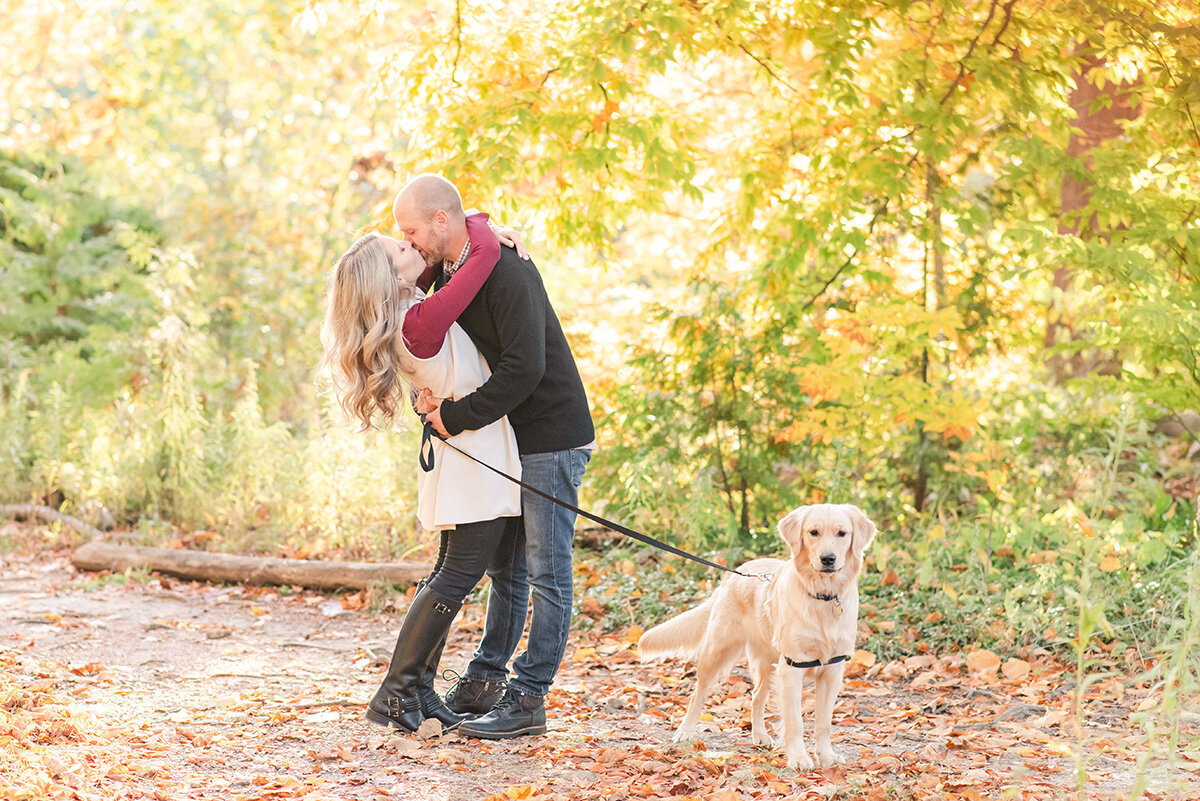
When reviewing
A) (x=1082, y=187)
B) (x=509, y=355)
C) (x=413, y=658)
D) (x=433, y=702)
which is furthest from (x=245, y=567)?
(x=1082, y=187)

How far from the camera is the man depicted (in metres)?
3.54

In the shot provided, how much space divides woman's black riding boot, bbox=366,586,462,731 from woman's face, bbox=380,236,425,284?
3.71 ft

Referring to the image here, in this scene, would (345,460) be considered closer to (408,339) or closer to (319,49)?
(408,339)

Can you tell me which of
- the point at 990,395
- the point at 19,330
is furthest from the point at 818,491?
the point at 19,330

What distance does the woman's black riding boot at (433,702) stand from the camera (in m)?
3.83

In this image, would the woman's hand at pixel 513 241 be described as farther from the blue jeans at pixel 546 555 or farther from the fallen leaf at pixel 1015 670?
the fallen leaf at pixel 1015 670

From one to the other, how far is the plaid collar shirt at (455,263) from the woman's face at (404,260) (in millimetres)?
81

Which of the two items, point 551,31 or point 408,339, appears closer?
point 408,339

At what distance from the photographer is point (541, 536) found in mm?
3707

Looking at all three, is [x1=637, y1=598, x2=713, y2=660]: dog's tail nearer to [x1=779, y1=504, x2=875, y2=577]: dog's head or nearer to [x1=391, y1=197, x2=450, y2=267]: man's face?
[x1=779, y1=504, x2=875, y2=577]: dog's head

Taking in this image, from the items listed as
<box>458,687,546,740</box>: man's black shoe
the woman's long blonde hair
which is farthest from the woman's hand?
<box>458,687,546,740</box>: man's black shoe

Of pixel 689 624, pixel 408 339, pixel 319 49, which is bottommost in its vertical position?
pixel 689 624

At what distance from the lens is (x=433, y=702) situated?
3.89m

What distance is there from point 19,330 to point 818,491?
979cm
